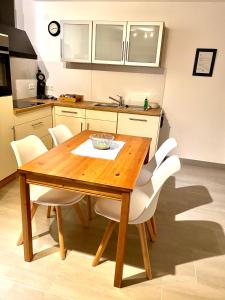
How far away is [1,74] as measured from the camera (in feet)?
8.24

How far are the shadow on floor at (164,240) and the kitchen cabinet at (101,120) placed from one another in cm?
136

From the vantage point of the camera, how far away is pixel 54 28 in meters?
3.66

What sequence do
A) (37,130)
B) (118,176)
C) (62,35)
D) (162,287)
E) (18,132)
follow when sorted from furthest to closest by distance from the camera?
(62,35), (37,130), (18,132), (162,287), (118,176)

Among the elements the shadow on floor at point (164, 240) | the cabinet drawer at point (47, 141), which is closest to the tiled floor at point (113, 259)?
the shadow on floor at point (164, 240)

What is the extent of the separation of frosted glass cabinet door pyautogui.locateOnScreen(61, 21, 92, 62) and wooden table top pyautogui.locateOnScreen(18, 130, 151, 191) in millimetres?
1983

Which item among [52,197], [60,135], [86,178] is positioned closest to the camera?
[86,178]

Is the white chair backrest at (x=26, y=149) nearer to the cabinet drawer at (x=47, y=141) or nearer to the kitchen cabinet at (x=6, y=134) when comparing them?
the kitchen cabinet at (x=6, y=134)

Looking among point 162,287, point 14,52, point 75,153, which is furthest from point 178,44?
point 162,287

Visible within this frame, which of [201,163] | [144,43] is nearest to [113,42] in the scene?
[144,43]

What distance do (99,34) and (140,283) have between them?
3.08m

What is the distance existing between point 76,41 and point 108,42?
0.49 meters

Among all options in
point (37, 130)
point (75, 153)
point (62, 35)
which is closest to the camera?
point (75, 153)

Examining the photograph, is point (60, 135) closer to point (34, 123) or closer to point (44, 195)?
point (44, 195)

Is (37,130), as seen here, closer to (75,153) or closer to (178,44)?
(75,153)
